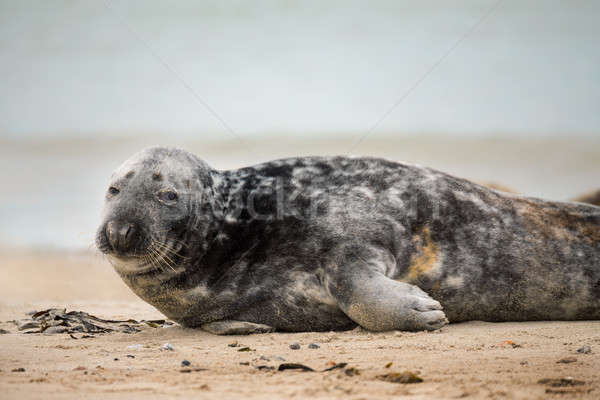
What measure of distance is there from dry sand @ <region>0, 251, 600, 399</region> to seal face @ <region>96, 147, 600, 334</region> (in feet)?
0.63

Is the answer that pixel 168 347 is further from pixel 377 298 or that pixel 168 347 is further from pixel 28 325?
pixel 28 325

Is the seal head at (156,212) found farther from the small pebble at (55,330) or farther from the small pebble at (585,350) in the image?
the small pebble at (585,350)

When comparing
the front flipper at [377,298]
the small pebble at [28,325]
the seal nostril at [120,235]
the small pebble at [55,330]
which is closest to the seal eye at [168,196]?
the seal nostril at [120,235]

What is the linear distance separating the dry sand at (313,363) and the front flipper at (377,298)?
10 centimetres

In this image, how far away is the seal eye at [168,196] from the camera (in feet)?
16.8

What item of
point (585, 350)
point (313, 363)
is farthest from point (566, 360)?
point (313, 363)

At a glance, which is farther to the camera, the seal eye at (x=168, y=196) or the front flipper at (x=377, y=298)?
the seal eye at (x=168, y=196)

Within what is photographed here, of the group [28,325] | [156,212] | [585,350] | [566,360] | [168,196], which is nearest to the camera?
[566,360]

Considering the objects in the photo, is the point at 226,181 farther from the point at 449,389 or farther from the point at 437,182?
the point at 449,389

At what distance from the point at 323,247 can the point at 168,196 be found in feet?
3.67

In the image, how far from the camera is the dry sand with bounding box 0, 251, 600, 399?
3.27 meters

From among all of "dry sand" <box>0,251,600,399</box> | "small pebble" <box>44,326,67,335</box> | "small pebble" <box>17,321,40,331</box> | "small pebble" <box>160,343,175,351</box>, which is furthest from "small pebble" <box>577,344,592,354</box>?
"small pebble" <box>17,321,40,331</box>

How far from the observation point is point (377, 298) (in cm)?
482

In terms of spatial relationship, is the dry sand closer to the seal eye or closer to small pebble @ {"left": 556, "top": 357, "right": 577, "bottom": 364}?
small pebble @ {"left": 556, "top": 357, "right": 577, "bottom": 364}
